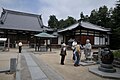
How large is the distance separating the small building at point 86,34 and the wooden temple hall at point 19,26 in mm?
6128

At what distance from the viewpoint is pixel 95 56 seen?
14438mm

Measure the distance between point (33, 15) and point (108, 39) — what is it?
1845cm

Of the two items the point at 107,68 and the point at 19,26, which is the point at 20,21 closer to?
the point at 19,26

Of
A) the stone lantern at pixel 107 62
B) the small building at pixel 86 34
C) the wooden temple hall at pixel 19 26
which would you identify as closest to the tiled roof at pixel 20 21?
the wooden temple hall at pixel 19 26

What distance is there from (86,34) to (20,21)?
1546 cm

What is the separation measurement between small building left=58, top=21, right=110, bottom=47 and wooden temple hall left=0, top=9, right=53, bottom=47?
6128 mm

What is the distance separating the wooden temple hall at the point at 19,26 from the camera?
3272cm

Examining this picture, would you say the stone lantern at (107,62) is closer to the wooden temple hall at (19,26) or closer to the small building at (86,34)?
the small building at (86,34)

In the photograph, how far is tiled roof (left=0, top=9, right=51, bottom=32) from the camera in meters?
33.7

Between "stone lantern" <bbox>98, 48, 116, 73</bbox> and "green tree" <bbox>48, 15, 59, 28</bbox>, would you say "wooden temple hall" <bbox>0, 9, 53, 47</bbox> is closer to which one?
"green tree" <bbox>48, 15, 59, 28</bbox>

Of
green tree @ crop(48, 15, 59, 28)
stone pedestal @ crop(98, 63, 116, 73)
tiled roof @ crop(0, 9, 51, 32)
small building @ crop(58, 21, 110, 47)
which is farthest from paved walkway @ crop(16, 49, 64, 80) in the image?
green tree @ crop(48, 15, 59, 28)

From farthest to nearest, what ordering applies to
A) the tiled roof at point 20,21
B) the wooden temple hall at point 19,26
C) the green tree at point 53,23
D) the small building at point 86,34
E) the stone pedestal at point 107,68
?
the green tree at point 53,23 → the tiled roof at point 20,21 → the wooden temple hall at point 19,26 → the small building at point 86,34 → the stone pedestal at point 107,68

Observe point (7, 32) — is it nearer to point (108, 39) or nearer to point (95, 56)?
point (108, 39)

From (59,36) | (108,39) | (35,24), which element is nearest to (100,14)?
(108,39)
